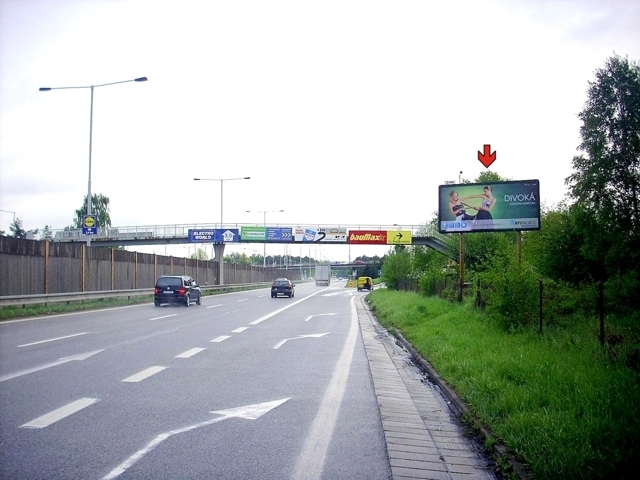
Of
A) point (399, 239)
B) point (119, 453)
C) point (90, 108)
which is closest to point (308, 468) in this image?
point (119, 453)

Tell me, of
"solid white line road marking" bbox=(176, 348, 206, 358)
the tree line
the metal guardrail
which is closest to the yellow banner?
the metal guardrail

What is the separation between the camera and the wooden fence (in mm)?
25109

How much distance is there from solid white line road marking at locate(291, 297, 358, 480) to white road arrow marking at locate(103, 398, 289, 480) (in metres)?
0.72

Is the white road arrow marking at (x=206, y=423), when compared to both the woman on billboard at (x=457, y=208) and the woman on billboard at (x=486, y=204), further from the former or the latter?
the woman on billboard at (x=457, y=208)

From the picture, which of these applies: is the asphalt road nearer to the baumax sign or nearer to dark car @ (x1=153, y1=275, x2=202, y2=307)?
dark car @ (x1=153, y1=275, x2=202, y2=307)

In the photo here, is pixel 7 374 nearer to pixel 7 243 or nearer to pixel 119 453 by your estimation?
pixel 119 453

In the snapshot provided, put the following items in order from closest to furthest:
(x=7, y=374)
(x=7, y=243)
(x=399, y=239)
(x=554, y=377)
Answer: (x=554, y=377) → (x=7, y=374) → (x=7, y=243) → (x=399, y=239)

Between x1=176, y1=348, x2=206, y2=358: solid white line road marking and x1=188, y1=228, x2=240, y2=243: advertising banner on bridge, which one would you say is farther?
x1=188, y1=228, x2=240, y2=243: advertising banner on bridge

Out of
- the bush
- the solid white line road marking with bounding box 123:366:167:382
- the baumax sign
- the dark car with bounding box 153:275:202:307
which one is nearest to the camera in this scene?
the solid white line road marking with bounding box 123:366:167:382

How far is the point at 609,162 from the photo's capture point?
22469 millimetres

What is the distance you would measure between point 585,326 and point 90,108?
87.3 feet

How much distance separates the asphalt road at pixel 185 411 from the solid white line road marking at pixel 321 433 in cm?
2

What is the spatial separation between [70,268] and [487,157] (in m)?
20.8

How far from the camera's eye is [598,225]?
21.8m
